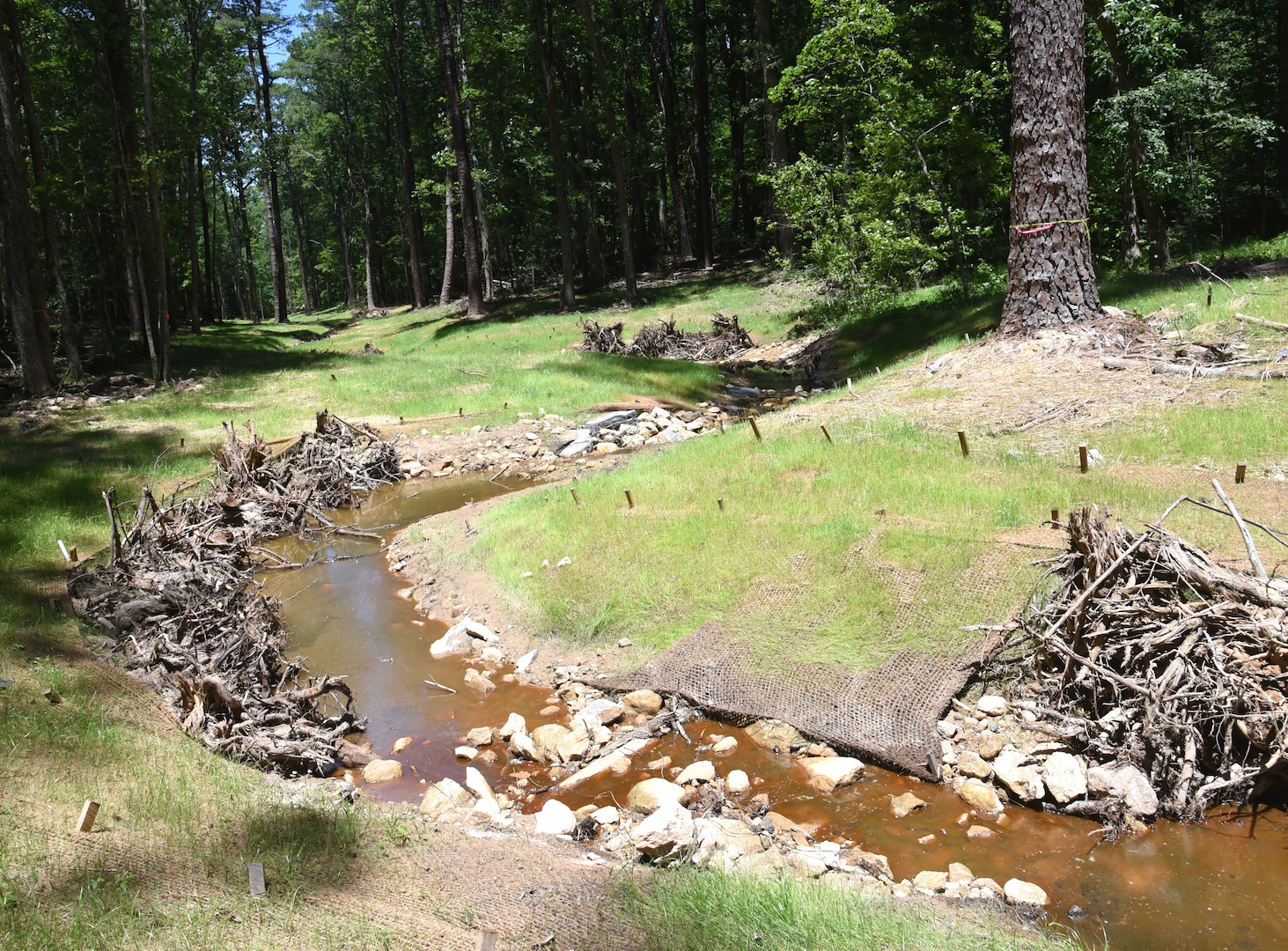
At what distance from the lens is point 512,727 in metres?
6.26

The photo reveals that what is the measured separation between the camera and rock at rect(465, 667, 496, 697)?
7.03 m

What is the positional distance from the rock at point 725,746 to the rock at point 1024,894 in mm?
1936

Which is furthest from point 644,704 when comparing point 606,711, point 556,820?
point 556,820

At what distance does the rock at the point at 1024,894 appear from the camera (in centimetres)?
403

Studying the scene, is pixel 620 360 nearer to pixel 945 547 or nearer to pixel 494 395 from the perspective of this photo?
pixel 494 395

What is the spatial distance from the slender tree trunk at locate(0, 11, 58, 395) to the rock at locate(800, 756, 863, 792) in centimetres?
1805

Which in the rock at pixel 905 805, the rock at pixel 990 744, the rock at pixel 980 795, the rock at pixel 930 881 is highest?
the rock at pixel 990 744

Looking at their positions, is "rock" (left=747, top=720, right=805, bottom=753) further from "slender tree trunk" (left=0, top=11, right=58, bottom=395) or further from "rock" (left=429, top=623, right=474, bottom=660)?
"slender tree trunk" (left=0, top=11, right=58, bottom=395)

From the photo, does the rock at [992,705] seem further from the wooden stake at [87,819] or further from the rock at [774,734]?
the wooden stake at [87,819]

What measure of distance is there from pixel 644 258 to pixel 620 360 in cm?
1965

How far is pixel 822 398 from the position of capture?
38.7 feet

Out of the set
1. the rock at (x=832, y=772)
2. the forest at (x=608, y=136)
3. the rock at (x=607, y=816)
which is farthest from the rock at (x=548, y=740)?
the forest at (x=608, y=136)

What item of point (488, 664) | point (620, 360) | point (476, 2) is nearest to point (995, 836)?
point (488, 664)

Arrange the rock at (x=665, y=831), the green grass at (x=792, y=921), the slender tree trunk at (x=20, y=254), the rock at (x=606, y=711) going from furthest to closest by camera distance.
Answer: the slender tree trunk at (x=20, y=254) → the rock at (x=606, y=711) → the rock at (x=665, y=831) → the green grass at (x=792, y=921)
